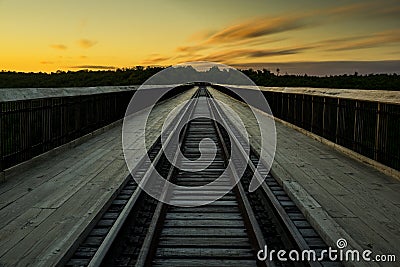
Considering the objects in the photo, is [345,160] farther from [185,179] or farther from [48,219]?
[48,219]

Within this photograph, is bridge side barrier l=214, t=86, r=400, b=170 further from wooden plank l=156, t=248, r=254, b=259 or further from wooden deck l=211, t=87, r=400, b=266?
wooden plank l=156, t=248, r=254, b=259

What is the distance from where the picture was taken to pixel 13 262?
4434 mm

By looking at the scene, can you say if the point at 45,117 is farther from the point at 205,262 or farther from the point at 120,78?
the point at 120,78

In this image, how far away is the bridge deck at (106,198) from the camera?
502 cm

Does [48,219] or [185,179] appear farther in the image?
[185,179]

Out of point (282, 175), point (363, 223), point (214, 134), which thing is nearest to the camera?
point (363, 223)

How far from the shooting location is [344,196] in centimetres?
707

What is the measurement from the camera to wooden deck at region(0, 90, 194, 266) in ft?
15.7

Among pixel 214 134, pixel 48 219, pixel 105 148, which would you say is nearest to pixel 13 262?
pixel 48 219

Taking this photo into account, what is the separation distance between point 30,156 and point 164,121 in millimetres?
10534

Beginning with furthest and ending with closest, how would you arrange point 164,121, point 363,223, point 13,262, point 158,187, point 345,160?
point 164,121, point 345,160, point 158,187, point 363,223, point 13,262

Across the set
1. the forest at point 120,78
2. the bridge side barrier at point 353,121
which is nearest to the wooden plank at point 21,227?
the bridge side barrier at point 353,121

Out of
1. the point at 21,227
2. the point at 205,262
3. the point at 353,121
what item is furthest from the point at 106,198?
the point at 353,121

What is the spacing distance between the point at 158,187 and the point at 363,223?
11.9 feet
